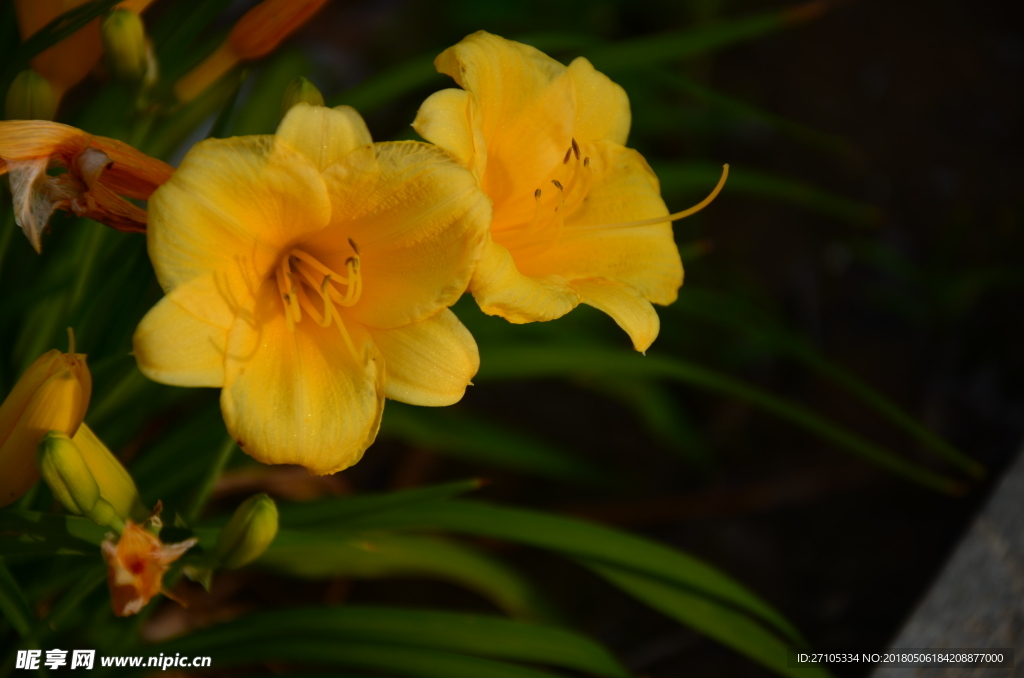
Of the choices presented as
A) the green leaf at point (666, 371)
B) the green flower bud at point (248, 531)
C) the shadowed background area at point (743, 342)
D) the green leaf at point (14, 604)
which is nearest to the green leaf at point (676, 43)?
the shadowed background area at point (743, 342)

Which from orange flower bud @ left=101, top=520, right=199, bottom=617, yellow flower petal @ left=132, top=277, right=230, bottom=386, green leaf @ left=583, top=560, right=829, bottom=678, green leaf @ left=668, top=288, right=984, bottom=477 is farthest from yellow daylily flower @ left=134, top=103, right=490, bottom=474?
green leaf @ left=668, top=288, right=984, bottom=477

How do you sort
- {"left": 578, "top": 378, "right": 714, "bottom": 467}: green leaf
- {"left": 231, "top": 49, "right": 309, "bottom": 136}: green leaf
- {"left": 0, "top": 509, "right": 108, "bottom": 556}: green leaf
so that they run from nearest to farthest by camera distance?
{"left": 0, "top": 509, "right": 108, "bottom": 556}: green leaf → {"left": 231, "top": 49, "right": 309, "bottom": 136}: green leaf → {"left": 578, "top": 378, "right": 714, "bottom": 467}: green leaf

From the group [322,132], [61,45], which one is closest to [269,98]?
[61,45]

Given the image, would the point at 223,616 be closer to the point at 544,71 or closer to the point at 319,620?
the point at 319,620

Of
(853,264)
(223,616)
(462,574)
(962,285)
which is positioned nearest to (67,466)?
(462,574)

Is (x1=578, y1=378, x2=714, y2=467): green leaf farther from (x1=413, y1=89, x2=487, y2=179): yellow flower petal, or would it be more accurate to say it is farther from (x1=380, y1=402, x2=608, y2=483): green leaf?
(x1=413, y1=89, x2=487, y2=179): yellow flower petal

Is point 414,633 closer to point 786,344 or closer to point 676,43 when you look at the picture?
point 786,344

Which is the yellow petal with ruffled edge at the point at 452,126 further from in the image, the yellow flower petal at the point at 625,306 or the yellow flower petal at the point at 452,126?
the yellow flower petal at the point at 625,306
